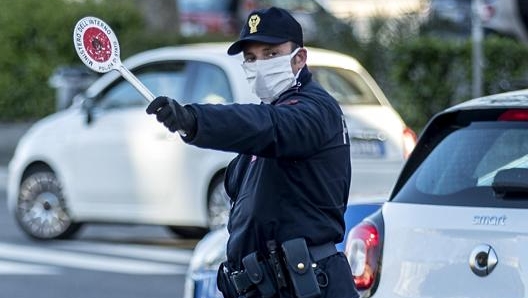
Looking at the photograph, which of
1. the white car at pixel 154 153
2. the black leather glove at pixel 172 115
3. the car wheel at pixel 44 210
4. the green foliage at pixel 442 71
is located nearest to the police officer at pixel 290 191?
the black leather glove at pixel 172 115

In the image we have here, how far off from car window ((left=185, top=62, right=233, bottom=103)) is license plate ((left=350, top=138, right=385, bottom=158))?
1.11m

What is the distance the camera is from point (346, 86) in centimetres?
1168

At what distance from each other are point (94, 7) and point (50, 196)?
23.9 feet

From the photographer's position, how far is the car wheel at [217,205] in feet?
36.1

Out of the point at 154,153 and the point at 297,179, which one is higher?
the point at 297,179

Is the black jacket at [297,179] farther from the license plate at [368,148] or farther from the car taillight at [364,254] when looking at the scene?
the license plate at [368,148]

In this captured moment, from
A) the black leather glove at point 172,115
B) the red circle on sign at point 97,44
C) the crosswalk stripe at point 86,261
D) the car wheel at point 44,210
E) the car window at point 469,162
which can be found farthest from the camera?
the car wheel at point 44,210

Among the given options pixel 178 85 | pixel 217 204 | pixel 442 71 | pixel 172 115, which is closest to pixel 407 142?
pixel 217 204

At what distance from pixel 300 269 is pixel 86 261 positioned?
6.89 metres

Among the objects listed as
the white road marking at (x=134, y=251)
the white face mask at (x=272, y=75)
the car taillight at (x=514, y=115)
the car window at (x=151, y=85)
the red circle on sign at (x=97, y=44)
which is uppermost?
the red circle on sign at (x=97, y=44)

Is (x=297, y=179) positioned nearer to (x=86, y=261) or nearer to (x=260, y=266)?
(x=260, y=266)

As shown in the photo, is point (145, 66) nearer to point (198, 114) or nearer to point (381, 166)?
point (381, 166)

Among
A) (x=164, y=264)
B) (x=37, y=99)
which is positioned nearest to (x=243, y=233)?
(x=164, y=264)

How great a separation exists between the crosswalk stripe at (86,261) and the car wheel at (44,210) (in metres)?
0.27
